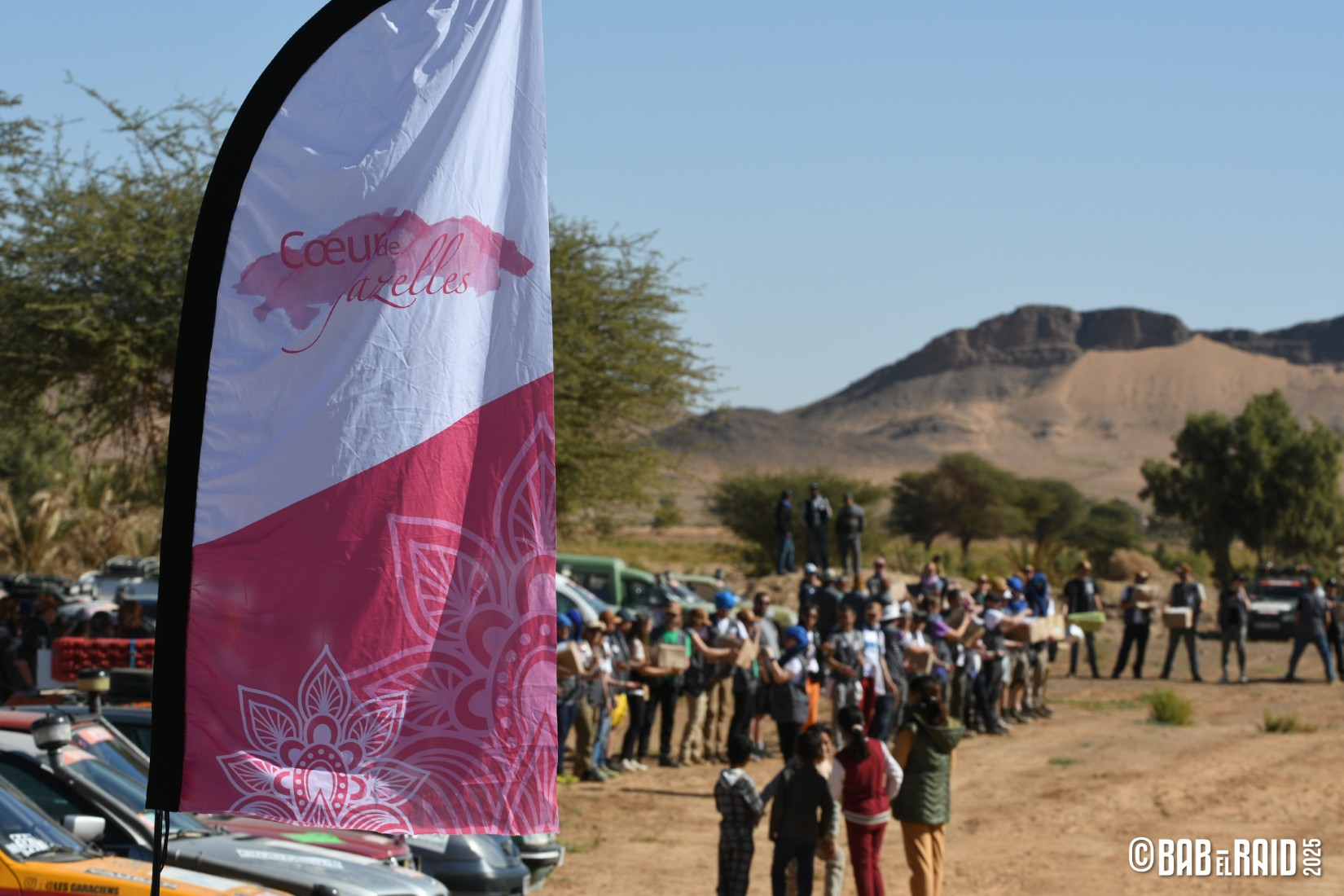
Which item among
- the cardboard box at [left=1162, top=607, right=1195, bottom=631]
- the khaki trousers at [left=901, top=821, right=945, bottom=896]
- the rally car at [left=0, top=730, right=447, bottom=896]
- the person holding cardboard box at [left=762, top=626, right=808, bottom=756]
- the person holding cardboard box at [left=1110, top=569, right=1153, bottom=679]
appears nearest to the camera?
the rally car at [left=0, top=730, right=447, bottom=896]

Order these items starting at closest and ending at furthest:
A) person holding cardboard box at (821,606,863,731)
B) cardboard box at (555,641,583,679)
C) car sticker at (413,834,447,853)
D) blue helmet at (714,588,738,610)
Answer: car sticker at (413,834,447,853)
cardboard box at (555,641,583,679)
person holding cardboard box at (821,606,863,731)
blue helmet at (714,588,738,610)

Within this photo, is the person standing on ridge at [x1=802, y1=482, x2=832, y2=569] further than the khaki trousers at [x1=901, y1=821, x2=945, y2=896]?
Yes

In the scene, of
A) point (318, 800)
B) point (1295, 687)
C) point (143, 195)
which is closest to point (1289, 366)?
point (1295, 687)

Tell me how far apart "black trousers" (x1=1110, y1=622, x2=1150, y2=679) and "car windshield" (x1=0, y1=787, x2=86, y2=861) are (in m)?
22.1

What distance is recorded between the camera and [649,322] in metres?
24.8

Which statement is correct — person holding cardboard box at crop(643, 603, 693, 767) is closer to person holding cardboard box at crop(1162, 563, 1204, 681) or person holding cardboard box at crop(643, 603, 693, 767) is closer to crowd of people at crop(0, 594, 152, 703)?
crowd of people at crop(0, 594, 152, 703)

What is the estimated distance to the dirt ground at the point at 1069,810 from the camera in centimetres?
1177

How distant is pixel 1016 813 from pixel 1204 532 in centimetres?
4903

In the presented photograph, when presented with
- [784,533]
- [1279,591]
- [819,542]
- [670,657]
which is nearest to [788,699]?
[670,657]

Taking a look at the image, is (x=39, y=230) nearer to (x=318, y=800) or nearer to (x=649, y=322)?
(x=649, y=322)

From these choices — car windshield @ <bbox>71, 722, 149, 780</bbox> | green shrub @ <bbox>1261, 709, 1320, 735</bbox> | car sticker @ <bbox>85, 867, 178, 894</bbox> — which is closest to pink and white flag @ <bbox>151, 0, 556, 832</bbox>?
car sticker @ <bbox>85, 867, 178, 894</bbox>

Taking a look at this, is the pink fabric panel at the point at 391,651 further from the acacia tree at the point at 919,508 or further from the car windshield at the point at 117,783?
the acacia tree at the point at 919,508

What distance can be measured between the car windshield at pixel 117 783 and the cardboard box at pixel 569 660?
7166mm

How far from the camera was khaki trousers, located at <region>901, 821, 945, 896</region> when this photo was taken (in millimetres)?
9641
